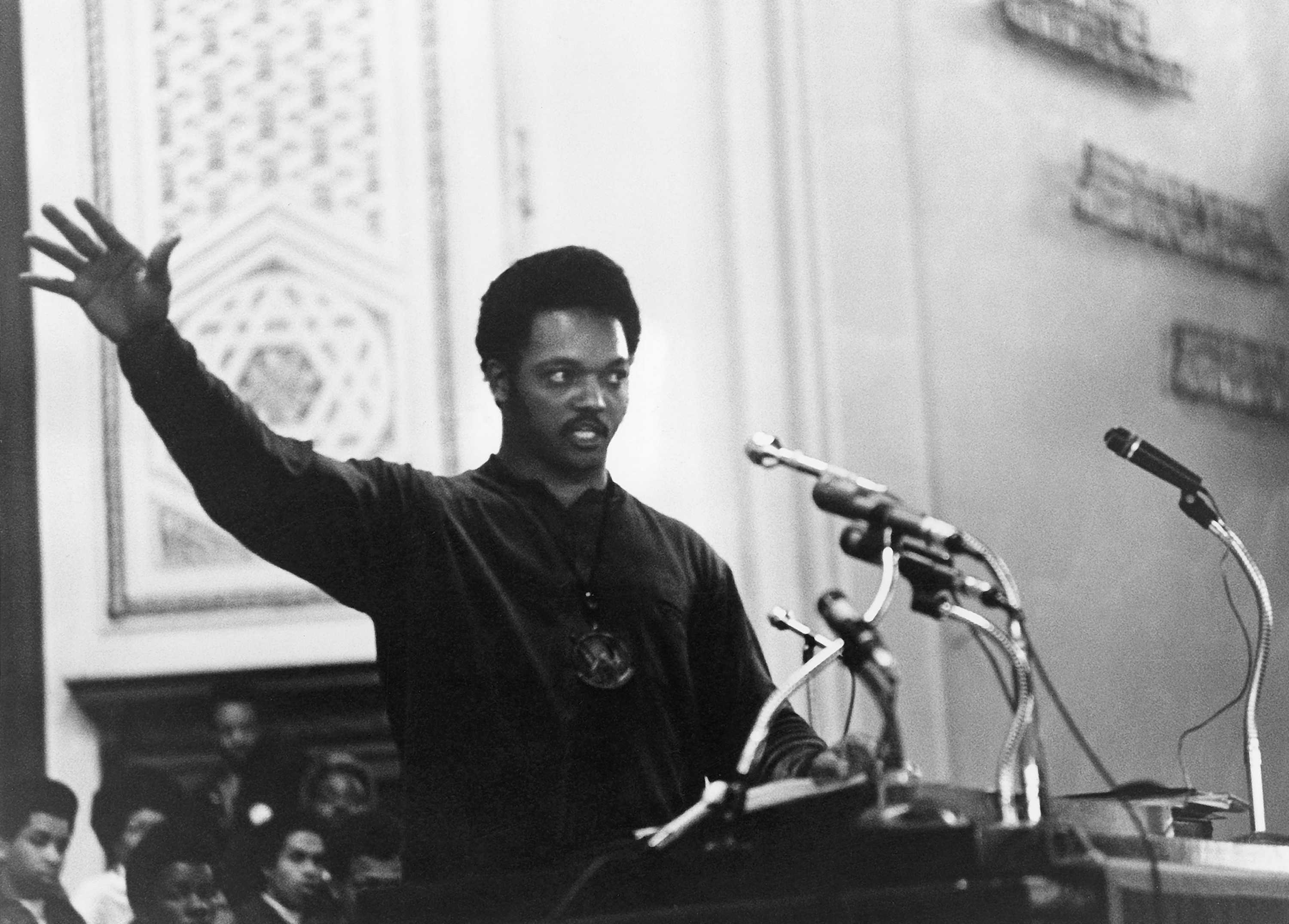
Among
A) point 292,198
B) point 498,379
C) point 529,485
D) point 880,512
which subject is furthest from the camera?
point 292,198

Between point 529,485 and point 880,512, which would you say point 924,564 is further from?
point 529,485

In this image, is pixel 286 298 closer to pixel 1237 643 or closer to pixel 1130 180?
pixel 1130 180

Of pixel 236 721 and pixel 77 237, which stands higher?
pixel 77 237

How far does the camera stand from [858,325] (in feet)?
13.5

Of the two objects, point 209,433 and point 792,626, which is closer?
point 209,433

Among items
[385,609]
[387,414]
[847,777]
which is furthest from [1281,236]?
[847,777]

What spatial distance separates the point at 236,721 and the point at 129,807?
254mm


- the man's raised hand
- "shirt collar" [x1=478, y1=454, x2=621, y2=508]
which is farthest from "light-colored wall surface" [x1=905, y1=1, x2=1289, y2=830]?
the man's raised hand

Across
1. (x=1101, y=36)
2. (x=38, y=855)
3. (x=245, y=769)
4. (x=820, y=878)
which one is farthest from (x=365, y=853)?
(x=1101, y=36)

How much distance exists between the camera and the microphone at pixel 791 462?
2.12 metres

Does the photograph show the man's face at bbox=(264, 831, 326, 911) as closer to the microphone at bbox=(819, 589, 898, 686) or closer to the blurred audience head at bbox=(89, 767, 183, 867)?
the blurred audience head at bbox=(89, 767, 183, 867)

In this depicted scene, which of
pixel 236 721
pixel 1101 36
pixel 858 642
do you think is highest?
pixel 1101 36

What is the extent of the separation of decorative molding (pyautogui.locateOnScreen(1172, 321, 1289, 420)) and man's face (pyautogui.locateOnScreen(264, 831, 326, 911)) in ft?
6.84

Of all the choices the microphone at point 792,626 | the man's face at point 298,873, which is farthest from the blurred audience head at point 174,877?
the microphone at point 792,626
